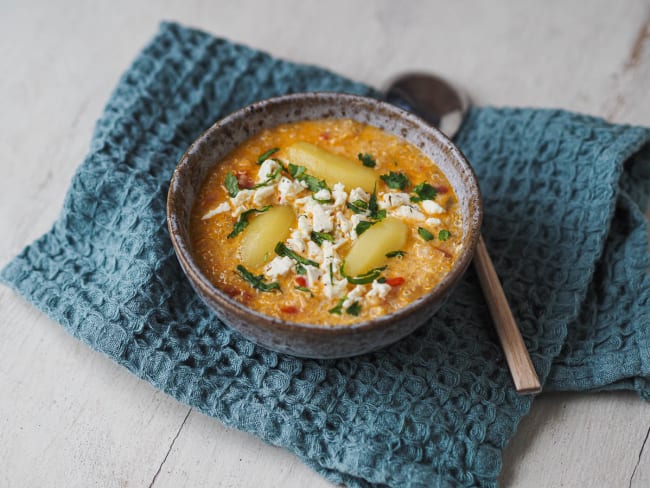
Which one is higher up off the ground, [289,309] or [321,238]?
[321,238]

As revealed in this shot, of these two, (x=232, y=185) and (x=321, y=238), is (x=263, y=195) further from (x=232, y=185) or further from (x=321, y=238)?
(x=321, y=238)

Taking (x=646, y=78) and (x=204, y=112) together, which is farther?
(x=646, y=78)

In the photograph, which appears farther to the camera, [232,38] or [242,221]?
[232,38]

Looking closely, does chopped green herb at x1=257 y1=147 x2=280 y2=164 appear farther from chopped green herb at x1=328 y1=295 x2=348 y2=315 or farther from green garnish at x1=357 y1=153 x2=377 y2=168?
chopped green herb at x1=328 y1=295 x2=348 y2=315

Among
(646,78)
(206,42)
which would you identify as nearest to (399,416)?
(206,42)

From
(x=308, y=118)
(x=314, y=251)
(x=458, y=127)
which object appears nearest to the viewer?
(x=314, y=251)

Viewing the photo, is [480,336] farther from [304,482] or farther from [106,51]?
[106,51]

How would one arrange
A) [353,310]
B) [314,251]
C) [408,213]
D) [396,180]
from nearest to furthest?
[353,310]
[314,251]
[408,213]
[396,180]

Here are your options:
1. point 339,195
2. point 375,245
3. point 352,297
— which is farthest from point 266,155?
point 352,297
